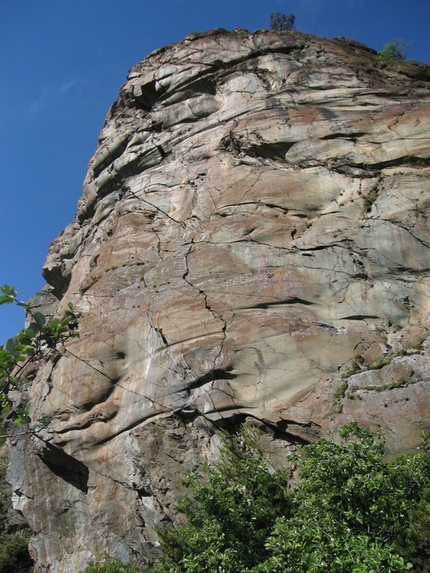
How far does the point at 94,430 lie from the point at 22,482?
13.0ft

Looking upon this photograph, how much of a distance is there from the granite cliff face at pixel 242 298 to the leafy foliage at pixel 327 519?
1722mm

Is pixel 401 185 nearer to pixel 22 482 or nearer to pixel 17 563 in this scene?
pixel 22 482

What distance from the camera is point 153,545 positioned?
11.4 metres

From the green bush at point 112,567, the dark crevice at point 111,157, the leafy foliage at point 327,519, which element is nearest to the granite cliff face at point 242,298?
the green bush at point 112,567

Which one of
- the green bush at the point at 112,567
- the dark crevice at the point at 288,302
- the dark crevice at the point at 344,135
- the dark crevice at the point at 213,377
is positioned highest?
the dark crevice at the point at 344,135

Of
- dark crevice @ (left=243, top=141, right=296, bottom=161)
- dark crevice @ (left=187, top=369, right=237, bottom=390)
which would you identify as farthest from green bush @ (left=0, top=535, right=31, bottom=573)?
dark crevice @ (left=243, top=141, right=296, bottom=161)

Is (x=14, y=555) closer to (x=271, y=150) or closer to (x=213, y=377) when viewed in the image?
(x=213, y=377)

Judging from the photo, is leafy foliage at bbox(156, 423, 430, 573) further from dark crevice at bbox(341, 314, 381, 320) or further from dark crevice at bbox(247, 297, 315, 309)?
dark crevice at bbox(247, 297, 315, 309)

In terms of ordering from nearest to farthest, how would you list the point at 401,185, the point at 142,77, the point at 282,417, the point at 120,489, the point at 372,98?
1. the point at 282,417
2. the point at 120,489
3. the point at 401,185
4. the point at 372,98
5. the point at 142,77

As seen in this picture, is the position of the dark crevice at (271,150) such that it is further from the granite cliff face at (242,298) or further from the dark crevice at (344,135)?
the dark crevice at (344,135)

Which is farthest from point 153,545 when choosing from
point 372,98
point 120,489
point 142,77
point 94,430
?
point 142,77

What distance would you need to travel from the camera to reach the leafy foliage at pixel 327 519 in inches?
272

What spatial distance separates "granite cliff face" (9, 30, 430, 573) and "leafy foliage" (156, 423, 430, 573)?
172cm

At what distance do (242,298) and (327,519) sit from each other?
6233 millimetres
